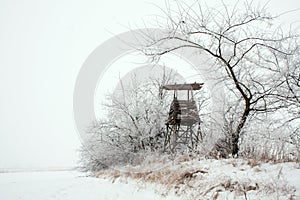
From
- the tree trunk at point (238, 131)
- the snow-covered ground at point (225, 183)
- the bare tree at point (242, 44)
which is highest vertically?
the bare tree at point (242, 44)

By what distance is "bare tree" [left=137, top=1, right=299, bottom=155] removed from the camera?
22.6 feet

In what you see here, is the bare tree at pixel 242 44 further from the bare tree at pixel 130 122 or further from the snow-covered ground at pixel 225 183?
the bare tree at pixel 130 122

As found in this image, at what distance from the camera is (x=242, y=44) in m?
7.54

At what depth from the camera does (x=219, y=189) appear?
4.42 m

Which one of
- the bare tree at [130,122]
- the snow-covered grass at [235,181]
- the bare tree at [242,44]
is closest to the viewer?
the snow-covered grass at [235,181]

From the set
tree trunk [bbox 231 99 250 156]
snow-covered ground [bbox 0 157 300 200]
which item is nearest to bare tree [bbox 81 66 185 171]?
tree trunk [bbox 231 99 250 156]

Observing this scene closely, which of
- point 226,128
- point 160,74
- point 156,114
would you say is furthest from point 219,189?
point 160,74

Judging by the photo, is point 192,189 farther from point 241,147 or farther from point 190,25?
point 190,25

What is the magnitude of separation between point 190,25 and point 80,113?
576 inches

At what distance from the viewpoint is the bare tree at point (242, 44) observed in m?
6.89

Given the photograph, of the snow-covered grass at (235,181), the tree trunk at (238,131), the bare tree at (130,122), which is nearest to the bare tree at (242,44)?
the tree trunk at (238,131)

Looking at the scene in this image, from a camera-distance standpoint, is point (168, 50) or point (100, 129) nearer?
point (168, 50)

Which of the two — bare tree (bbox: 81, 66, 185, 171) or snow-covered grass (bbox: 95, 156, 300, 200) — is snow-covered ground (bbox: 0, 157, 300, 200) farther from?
bare tree (bbox: 81, 66, 185, 171)

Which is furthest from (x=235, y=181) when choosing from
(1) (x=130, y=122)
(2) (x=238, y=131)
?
(1) (x=130, y=122)
